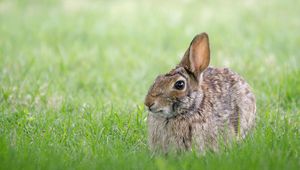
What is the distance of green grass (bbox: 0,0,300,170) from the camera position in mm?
4859

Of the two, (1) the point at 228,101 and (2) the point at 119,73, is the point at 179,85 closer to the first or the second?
(1) the point at 228,101

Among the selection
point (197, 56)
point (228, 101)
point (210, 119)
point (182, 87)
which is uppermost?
point (197, 56)

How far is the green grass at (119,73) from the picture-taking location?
4859 mm

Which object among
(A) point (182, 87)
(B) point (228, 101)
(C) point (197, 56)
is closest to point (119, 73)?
(B) point (228, 101)

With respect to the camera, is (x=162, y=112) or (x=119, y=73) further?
(x=119, y=73)

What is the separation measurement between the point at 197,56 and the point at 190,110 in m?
0.45

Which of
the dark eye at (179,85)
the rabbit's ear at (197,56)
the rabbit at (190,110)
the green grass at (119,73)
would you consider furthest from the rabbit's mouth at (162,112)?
the rabbit's ear at (197,56)

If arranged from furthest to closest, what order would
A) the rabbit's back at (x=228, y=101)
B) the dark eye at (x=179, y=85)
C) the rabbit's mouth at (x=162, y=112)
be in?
the rabbit's back at (x=228, y=101), the dark eye at (x=179, y=85), the rabbit's mouth at (x=162, y=112)

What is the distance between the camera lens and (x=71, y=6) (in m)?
12.8

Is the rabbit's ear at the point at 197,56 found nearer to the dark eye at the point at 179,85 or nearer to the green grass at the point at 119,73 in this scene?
the dark eye at the point at 179,85

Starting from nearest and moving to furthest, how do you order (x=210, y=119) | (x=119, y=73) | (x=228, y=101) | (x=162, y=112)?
(x=162, y=112) → (x=210, y=119) → (x=228, y=101) → (x=119, y=73)

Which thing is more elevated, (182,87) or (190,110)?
(182,87)

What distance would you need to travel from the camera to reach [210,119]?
510 centimetres

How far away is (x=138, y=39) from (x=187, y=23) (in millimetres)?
1451
